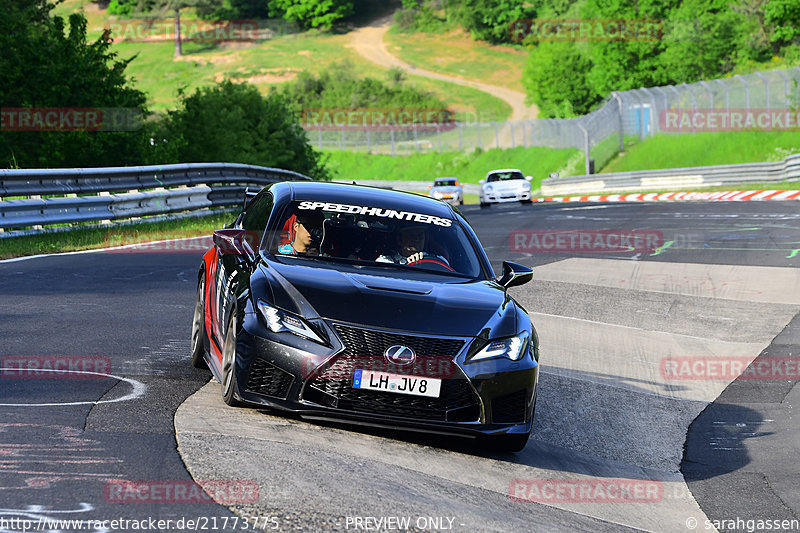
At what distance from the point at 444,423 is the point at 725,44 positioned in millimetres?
75247

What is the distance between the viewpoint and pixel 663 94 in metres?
53.2

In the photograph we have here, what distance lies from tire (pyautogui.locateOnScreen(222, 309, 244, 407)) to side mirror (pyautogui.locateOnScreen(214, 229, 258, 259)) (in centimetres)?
82

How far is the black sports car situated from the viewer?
6.12 m

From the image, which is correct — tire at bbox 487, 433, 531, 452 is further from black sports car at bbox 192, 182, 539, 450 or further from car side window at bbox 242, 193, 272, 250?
car side window at bbox 242, 193, 272, 250

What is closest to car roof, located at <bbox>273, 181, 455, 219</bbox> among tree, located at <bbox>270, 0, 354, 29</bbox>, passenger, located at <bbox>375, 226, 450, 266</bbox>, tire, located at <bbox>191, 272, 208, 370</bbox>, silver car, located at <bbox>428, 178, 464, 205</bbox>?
passenger, located at <bbox>375, 226, 450, 266</bbox>

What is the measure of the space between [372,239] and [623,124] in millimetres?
54569

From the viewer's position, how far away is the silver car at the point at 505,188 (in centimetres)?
3947

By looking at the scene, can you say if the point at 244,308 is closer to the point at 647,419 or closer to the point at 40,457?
the point at 40,457

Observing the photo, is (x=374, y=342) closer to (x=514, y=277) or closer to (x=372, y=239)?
(x=372, y=239)

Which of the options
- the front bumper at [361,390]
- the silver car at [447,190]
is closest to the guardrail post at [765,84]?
the silver car at [447,190]

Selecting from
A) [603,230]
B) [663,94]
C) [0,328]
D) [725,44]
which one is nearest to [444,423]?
[0,328]

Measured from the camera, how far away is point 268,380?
625 cm

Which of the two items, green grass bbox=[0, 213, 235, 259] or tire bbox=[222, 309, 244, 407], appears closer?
tire bbox=[222, 309, 244, 407]

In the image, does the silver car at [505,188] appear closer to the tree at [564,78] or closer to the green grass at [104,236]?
the green grass at [104,236]
